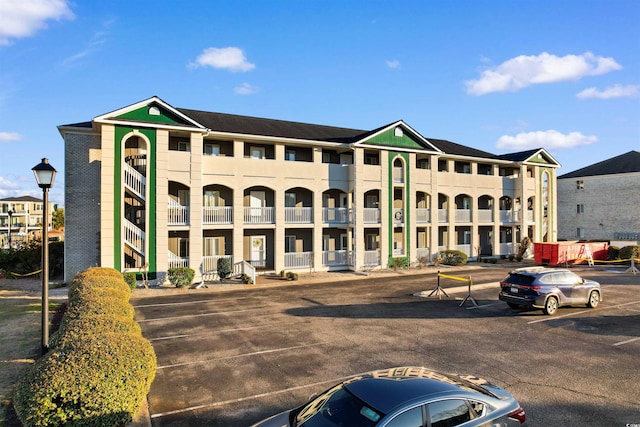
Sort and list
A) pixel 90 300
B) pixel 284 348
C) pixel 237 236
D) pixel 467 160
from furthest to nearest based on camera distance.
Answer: pixel 467 160 < pixel 237 236 < pixel 284 348 < pixel 90 300

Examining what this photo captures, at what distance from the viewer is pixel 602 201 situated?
4441 centimetres

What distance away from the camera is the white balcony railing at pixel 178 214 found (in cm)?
Answer: 2284

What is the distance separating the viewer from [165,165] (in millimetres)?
22469

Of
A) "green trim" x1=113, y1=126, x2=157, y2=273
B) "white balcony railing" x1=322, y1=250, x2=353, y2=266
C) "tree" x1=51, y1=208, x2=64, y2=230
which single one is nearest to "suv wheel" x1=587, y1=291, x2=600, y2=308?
"white balcony railing" x1=322, y1=250, x2=353, y2=266

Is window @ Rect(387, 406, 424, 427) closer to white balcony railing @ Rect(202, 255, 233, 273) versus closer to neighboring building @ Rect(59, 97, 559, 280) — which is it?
neighboring building @ Rect(59, 97, 559, 280)

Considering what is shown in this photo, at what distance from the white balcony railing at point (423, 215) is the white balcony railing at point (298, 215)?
31.1 feet

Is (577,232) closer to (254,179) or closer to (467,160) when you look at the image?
(467,160)

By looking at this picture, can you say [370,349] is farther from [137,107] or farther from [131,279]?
[137,107]

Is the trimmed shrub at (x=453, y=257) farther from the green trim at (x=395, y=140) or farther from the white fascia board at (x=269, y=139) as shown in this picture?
the white fascia board at (x=269, y=139)

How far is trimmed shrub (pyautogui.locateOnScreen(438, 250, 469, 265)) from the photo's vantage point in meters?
31.4

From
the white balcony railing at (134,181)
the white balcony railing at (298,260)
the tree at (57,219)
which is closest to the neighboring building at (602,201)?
the white balcony railing at (298,260)

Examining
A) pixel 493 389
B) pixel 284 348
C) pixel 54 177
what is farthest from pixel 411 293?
pixel 54 177

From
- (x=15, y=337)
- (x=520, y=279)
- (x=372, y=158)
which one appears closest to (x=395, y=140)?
(x=372, y=158)

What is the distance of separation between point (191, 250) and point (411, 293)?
12.9 meters
